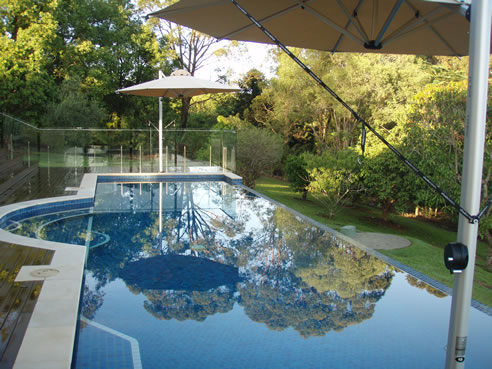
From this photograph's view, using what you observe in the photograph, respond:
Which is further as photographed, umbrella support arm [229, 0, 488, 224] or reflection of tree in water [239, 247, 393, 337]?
reflection of tree in water [239, 247, 393, 337]

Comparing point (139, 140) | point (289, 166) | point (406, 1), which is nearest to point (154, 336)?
point (406, 1)

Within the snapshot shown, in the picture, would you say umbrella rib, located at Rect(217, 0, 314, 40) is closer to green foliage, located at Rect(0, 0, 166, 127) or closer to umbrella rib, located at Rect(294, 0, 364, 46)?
umbrella rib, located at Rect(294, 0, 364, 46)

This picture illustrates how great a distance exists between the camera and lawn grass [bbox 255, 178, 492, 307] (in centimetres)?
1012

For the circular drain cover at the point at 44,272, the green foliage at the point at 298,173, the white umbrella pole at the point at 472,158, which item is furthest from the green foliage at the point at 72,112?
the white umbrella pole at the point at 472,158

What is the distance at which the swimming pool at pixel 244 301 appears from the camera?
13.3 feet

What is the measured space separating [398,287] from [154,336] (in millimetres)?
3297

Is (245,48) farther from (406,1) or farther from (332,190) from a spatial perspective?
(406,1)

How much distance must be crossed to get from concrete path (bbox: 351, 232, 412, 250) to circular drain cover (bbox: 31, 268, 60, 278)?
8670 millimetres

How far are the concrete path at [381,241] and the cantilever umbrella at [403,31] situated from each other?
821cm

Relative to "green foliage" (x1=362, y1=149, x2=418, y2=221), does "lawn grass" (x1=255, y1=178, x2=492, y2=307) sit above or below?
below

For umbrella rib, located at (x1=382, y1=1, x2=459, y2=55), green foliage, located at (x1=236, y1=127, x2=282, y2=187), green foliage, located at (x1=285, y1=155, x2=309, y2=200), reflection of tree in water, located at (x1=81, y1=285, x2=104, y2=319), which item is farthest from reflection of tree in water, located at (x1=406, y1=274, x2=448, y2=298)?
green foliage, located at (x1=236, y1=127, x2=282, y2=187)

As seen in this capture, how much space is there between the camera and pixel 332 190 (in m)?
17.4

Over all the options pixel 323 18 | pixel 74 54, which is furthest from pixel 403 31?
pixel 74 54

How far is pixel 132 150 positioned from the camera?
15.2 m
